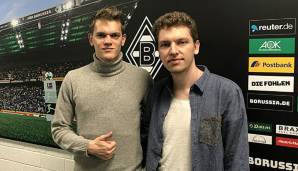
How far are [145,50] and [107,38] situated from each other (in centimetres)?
51

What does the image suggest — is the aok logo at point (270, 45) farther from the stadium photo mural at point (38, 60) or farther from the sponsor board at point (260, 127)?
the stadium photo mural at point (38, 60)

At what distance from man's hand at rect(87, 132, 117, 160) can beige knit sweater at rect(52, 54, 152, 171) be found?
1.5 inches

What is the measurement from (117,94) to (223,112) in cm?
49

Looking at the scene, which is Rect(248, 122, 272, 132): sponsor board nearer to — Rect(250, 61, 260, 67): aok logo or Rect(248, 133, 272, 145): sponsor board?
Rect(248, 133, 272, 145): sponsor board

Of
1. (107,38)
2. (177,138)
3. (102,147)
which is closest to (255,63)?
(177,138)

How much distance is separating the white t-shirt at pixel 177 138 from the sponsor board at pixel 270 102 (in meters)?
0.44

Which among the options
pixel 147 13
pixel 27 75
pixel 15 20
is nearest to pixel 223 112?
pixel 147 13

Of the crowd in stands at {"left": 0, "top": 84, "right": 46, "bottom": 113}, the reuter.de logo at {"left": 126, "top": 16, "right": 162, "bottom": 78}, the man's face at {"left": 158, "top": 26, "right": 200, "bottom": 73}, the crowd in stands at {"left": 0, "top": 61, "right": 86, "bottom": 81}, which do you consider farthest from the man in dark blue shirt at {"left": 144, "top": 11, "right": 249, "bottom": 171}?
the crowd in stands at {"left": 0, "top": 84, "right": 46, "bottom": 113}

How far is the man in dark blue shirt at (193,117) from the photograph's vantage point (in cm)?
126

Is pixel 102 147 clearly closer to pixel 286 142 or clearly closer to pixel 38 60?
pixel 286 142

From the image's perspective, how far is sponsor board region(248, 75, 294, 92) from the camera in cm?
151

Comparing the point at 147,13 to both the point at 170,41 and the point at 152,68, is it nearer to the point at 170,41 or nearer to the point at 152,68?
the point at 152,68

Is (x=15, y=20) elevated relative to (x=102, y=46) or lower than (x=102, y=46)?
elevated

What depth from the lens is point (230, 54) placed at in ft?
5.42
